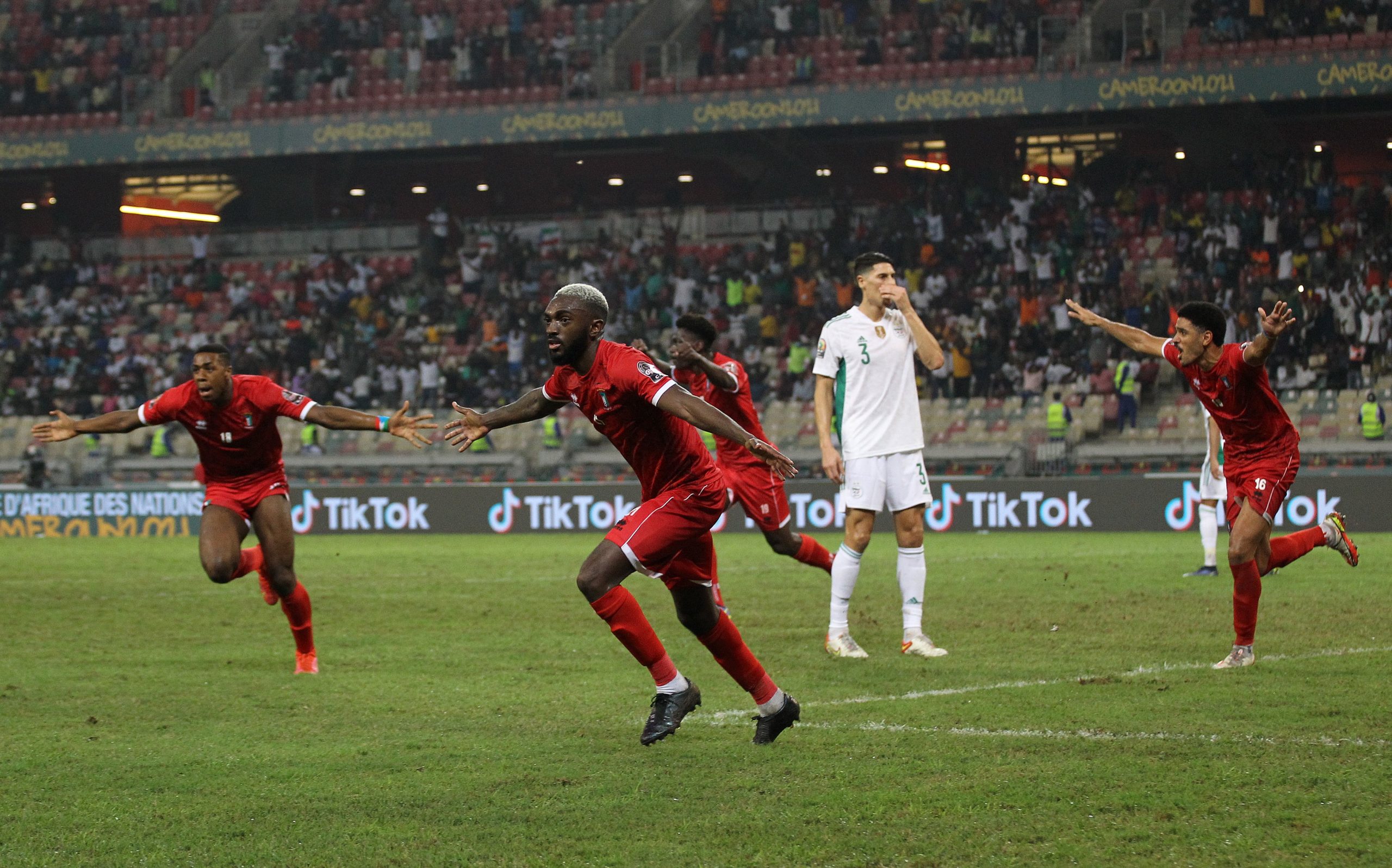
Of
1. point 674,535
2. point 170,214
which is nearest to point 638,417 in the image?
point 674,535

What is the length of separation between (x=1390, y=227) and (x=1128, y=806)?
27370 mm

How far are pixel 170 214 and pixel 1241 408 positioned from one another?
127 ft

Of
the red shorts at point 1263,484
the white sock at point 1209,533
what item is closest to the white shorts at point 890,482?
the red shorts at point 1263,484

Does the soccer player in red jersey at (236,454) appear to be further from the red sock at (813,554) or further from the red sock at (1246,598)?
the red sock at (1246,598)

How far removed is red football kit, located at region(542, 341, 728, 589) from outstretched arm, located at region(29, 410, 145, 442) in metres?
4.00

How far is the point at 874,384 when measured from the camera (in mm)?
10117

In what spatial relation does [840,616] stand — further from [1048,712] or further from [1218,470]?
[1218,470]

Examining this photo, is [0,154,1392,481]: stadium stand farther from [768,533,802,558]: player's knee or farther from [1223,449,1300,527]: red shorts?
[1223,449,1300,527]: red shorts

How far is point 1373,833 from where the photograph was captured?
5.09 metres

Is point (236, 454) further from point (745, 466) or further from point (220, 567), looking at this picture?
point (745, 466)

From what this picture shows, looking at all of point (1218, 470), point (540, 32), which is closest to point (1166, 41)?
point (540, 32)

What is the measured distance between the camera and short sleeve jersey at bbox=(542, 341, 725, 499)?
6852 mm

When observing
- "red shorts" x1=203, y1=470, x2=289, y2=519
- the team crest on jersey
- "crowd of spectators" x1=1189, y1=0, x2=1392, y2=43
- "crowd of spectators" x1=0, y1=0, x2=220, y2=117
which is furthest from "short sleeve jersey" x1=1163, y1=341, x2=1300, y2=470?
"crowd of spectators" x1=0, y1=0, x2=220, y2=117

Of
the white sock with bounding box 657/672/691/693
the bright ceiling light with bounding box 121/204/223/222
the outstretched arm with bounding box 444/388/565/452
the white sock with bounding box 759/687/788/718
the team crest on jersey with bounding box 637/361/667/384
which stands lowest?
the white sock with bounding box 759/687/788/718
